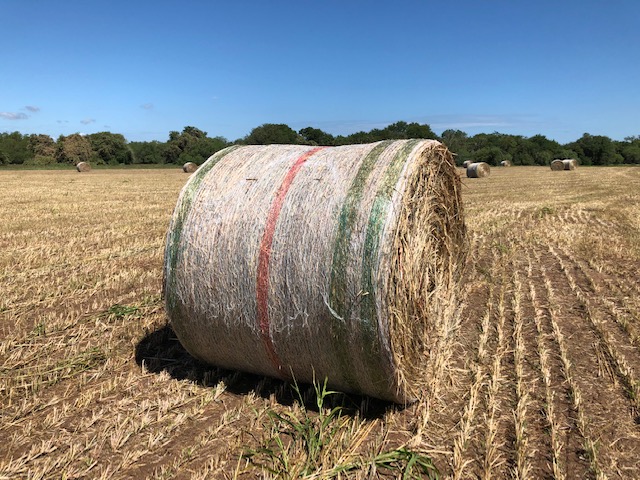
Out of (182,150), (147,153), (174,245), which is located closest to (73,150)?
(147,153)

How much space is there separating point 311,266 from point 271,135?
43955 millimetres

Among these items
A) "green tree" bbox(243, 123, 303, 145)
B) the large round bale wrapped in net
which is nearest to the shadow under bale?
the large round bale wrapped in net

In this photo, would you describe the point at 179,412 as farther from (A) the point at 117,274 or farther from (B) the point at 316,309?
(A) the point at 117,274

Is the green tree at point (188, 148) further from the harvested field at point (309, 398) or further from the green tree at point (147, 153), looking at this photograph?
the harvested field at point (309, 398)

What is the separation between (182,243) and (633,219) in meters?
11.3

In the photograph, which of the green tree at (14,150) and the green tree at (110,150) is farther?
the green tree at (110,150)

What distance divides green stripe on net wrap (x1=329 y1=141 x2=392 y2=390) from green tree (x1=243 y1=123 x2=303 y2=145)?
40245mm

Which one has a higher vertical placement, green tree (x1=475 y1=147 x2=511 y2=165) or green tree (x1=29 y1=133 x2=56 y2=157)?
green tree (x1=29 y1=133 x2=56 y2=157)

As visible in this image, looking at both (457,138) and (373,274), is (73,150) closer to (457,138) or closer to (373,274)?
(457,138)

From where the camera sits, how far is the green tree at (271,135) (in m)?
43.9

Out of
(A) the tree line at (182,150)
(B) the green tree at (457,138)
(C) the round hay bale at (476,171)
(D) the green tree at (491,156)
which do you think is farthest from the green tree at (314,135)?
Result: (B) the green tree at (457,138)

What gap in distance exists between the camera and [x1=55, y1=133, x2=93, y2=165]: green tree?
57031 millimetres

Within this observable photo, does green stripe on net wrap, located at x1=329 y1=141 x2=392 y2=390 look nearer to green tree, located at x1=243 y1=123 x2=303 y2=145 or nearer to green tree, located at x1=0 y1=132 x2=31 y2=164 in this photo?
green tree, located at x1=243 y1=123 x2=303 y2=145

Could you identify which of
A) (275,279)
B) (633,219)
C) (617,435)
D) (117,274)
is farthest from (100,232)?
(633,219)
